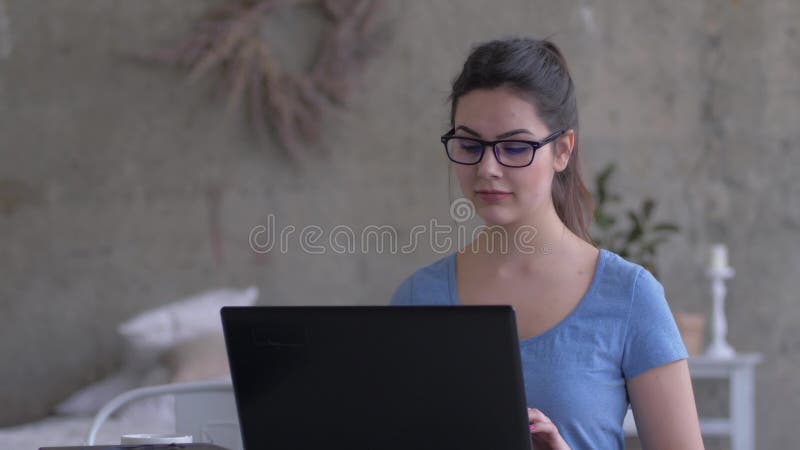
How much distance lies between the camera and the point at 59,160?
11.8 ft

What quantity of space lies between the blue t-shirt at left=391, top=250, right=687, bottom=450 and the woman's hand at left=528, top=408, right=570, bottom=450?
0.18 metres

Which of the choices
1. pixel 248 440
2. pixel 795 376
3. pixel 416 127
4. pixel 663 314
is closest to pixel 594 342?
pixel 663 314

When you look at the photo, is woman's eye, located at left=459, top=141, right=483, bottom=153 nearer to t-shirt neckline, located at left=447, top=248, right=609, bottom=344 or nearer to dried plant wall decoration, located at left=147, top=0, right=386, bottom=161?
t-shirt neckline, located at left=447, top=248, right=609, bottom=344

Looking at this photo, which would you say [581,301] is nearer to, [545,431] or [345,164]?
[545,431]

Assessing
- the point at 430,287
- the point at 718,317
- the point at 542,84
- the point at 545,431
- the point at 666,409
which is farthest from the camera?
the point at 718,317

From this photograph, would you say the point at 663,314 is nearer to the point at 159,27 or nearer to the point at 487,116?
the point at 487,116

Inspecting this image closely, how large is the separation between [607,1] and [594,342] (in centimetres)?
257

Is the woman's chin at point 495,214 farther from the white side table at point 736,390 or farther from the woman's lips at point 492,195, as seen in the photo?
the white side table at point 736,390

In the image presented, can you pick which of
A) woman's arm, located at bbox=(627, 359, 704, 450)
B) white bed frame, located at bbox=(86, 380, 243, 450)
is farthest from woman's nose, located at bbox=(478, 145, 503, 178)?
white bed frame, located at bbox=(86, 380, 243, 450)

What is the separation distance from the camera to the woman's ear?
4.86ft

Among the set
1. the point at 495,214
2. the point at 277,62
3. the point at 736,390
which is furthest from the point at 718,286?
the point at 495,214

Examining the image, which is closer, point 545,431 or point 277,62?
point 545,431

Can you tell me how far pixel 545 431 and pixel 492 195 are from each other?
36 centimetres

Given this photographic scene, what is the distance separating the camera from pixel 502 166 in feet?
4.56
